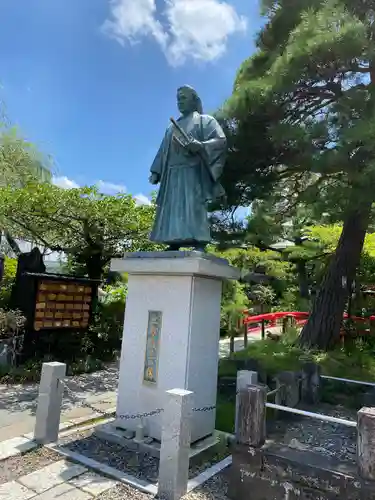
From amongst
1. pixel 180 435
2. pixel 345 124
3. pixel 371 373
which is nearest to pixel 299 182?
pixel 345 124

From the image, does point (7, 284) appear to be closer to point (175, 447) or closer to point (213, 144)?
point (213, 144)

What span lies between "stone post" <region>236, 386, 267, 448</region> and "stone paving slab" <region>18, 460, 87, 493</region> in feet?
5.15

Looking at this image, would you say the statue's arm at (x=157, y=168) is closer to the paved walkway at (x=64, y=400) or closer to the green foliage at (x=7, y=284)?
the paved walkway at (x=64, y=400)

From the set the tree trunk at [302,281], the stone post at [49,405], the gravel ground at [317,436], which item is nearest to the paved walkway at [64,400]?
the stone post at [49,405]

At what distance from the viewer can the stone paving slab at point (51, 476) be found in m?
3.30

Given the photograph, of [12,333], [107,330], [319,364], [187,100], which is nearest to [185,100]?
[187,100]

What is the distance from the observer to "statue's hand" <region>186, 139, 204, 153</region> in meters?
4.41

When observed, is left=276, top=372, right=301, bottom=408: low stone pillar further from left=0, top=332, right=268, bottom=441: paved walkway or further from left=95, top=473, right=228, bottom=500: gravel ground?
left=0, top=332, right=268, bottom=441: paved walkway

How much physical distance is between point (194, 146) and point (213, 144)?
27cm

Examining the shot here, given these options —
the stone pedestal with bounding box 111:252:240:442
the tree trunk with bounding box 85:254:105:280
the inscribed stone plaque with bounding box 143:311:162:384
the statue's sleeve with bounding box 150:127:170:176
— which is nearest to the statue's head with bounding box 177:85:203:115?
the statue's sleeve with bounding box 150:127:170:176

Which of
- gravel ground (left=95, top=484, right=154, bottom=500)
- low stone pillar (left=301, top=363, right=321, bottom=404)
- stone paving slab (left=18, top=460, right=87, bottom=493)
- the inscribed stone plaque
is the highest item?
the inscribed stone plaque

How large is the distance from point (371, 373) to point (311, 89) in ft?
15.8

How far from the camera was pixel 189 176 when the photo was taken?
4645mm

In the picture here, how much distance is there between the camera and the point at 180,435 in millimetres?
3232
